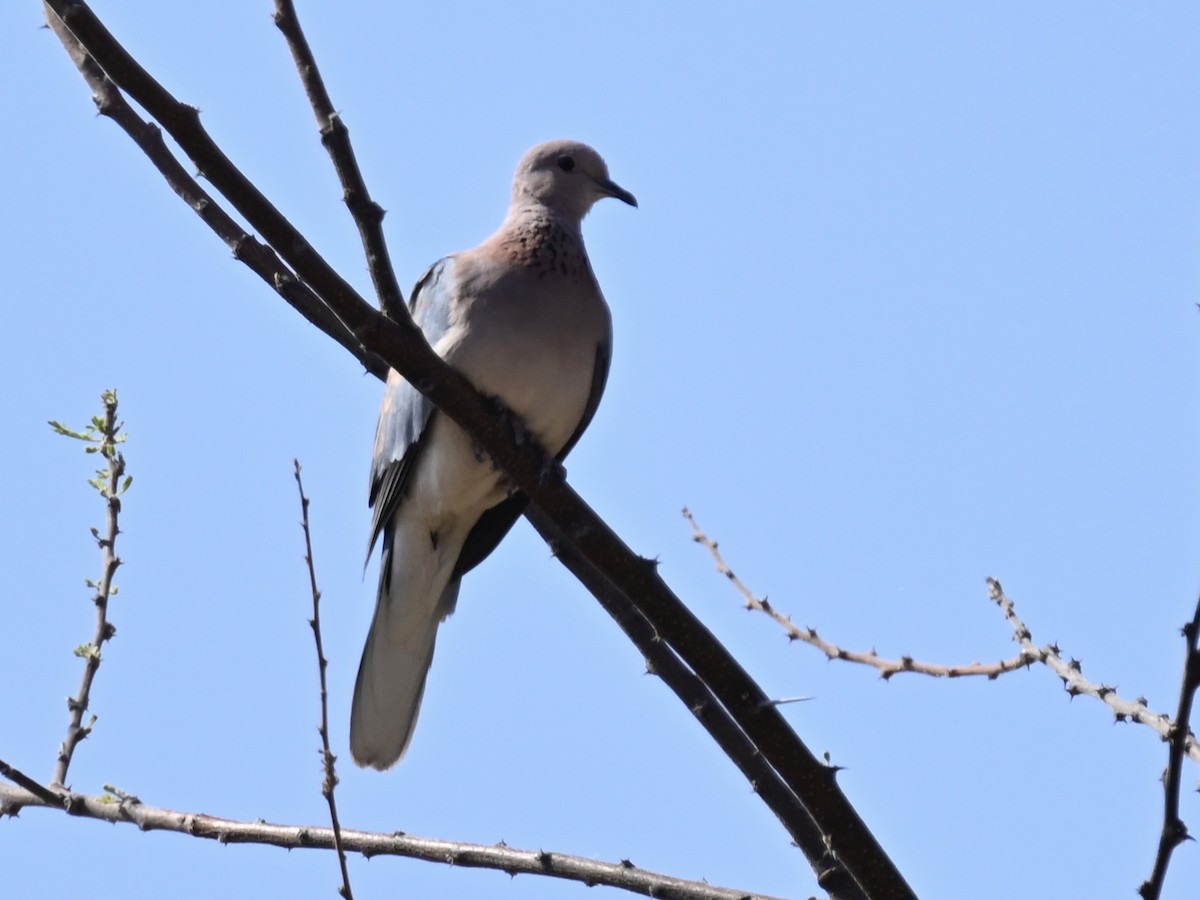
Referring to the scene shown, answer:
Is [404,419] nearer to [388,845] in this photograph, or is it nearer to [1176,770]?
[388,845]

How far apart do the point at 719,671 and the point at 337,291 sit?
33.7 inches

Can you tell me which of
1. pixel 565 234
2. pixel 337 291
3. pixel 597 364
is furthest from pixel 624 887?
pixel 565 234

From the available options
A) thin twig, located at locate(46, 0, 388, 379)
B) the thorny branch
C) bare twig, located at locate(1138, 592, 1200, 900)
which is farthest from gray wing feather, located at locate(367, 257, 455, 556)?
bare twig, located at locate(1138, 592, 1200, 900)

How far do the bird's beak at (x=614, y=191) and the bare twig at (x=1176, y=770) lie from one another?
3400mm

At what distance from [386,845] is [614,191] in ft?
9.03

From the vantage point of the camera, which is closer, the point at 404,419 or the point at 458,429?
the point at 458,429

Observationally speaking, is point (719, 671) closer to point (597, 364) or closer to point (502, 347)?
point (502, 347)

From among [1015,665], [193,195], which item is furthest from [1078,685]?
[193,195]

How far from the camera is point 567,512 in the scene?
8.38ft

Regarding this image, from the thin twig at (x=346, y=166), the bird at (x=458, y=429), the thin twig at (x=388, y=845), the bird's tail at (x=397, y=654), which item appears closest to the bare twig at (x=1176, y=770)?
the thin twig at (x=388, y=845)

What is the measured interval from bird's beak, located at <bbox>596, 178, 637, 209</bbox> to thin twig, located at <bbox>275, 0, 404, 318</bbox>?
2442 millimetres

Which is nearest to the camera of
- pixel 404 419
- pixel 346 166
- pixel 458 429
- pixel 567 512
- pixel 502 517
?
pixel 346 166

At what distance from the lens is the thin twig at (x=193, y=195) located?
8.00ft

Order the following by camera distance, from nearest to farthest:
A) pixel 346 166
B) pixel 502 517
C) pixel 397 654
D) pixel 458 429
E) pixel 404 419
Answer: pixel 346 166 < pixel 458 429 < pixel 404 419 < pixel 397 654 < pixel 502 517
